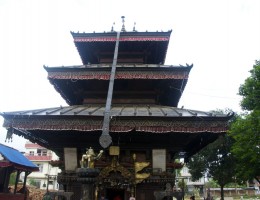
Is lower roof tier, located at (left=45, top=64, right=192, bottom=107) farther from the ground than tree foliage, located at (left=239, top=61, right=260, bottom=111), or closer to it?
closer to it

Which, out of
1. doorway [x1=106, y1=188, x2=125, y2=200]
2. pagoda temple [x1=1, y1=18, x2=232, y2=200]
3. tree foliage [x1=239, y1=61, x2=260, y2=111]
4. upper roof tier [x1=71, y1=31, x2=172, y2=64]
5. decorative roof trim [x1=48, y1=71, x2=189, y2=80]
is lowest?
doorway [x1=106, y1=188, x2=125, y2=200]

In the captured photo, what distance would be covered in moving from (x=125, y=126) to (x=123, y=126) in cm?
8

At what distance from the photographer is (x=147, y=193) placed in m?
11.0

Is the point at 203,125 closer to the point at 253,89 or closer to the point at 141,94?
the point at 141,94

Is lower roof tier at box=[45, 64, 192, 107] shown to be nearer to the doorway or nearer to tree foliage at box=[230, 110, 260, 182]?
the doorway

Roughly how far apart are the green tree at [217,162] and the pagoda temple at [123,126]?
25330mm

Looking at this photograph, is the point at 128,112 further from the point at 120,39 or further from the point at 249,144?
the point at 249,144

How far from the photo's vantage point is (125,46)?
14.8 m

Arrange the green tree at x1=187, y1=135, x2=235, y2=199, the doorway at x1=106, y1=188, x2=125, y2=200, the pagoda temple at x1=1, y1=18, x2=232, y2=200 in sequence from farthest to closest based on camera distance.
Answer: the green tree at x1=187, y1=135, x2=235, y2=199 < the doorway at x1=106, y1=188, x2=125, y2=200 < the pagoda temple at x1=1, y1=18, x2=232, y2=200

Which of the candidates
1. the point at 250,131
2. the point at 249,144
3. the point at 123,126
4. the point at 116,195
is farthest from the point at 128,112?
the point at 249,144

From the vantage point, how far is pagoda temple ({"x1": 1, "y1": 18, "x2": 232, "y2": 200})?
10250mm

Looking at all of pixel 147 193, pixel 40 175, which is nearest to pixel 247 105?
pixel 147 193

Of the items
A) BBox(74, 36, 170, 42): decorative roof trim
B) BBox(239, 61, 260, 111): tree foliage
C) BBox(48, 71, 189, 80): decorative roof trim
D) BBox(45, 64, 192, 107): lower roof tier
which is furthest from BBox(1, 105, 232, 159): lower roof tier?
BBox(239, 61, 260, 111): tree foliage

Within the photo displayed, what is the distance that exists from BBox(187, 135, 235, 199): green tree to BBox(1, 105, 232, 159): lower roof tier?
27.4 metres
